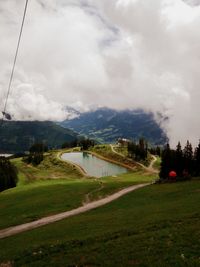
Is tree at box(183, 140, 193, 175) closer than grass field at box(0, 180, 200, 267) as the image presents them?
No

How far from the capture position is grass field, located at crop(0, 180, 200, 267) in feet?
81.8

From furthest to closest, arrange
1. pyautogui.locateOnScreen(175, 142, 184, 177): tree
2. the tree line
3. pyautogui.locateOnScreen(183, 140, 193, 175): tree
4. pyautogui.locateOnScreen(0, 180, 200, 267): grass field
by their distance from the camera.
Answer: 1. pyautogui.locateOnScreen(175, 142, 184, 177): tree
2. pyautogui.locateOnScreen(183, 140, 193, 175): tree
3. the tree line
4. pyautogui.locateOnScreen(0, 180, 200, 267): grass field

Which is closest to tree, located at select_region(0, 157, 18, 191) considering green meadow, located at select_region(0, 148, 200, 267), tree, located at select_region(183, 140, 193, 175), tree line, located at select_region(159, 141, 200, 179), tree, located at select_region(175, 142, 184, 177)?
tree line, located at select_region(159, 141, 200, 179)

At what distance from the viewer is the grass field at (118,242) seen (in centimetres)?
2494

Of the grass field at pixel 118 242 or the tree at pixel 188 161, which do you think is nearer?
the grass field at pixel 118 242

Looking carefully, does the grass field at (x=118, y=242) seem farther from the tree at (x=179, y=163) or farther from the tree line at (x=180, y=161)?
the tree at (x=179, y=163)

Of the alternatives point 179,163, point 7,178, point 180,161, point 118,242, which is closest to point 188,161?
point 180,161

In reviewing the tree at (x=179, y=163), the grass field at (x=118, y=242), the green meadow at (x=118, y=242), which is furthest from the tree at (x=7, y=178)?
the grass field at (x=118, y=242)

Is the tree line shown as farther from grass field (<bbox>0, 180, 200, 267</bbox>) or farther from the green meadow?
grass field (<bbox>0, 180, 200, 267</bbox>)

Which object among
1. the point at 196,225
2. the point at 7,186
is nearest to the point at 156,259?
the point at 196,225

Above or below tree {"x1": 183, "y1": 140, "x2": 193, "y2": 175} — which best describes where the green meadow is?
below

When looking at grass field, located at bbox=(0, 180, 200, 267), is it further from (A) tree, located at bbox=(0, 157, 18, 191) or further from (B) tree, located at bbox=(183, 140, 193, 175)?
(A) tree, located at bbox=(0, 157, 18, 191)

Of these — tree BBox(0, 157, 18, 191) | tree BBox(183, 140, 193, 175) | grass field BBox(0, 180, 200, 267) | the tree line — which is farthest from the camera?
tree BBox(0, 157, 18, 191)

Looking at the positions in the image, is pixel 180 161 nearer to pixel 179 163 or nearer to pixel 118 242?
pixel 179 163
